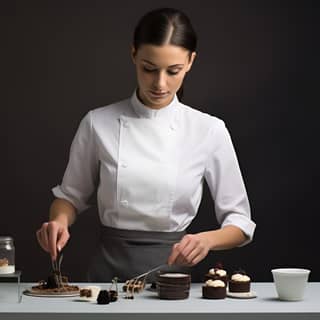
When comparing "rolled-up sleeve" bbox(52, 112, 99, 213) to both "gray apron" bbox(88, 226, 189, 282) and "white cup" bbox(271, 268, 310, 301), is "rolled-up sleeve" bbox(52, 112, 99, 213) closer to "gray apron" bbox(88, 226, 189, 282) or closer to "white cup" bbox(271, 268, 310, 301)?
"gray apron" bbox(88, 226, 189, 282)

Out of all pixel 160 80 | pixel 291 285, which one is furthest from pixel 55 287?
pixel 160 80

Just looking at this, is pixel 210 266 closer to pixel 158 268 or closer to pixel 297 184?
pixel 297 184

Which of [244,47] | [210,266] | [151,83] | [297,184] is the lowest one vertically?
[210,266]

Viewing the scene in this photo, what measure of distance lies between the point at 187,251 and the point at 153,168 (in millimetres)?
450

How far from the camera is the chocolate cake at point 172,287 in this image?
7.76ft

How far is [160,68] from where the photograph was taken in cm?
281

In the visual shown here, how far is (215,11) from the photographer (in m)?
4.47

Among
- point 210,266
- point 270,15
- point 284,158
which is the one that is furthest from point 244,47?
point 210,266

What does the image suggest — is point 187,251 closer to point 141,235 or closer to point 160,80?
point 141,235

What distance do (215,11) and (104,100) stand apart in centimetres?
71

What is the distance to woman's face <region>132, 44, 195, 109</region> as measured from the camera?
2.81m

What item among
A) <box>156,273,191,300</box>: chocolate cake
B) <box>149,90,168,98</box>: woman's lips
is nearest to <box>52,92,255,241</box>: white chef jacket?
<box>149,90,168,98</box>: woman's lips

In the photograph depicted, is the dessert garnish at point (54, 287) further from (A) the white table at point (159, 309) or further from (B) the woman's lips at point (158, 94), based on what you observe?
(B) the woman's lips at point (158, 94)

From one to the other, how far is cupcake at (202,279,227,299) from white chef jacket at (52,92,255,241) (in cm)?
50
